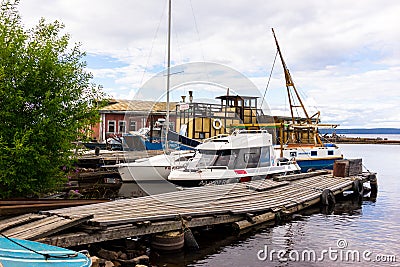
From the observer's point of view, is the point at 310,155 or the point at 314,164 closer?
the point at 310,155

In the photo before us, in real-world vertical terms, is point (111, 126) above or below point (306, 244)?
above

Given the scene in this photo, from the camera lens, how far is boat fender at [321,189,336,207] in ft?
63.1

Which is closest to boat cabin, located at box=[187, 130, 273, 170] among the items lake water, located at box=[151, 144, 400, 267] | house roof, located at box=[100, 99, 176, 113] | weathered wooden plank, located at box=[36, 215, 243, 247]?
lake water, located at box=[151, 144, 400, 267]

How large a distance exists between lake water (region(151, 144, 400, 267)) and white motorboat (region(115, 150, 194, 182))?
883cm

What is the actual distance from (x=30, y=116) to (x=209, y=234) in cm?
686

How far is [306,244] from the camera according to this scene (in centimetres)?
1386

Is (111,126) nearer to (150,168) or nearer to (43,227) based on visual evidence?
(150,168)

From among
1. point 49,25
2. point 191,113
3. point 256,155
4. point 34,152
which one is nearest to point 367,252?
point 256,155

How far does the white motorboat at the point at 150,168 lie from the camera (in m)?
24.2

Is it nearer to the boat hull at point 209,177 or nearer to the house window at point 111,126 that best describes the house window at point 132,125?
the house window at point 111,126

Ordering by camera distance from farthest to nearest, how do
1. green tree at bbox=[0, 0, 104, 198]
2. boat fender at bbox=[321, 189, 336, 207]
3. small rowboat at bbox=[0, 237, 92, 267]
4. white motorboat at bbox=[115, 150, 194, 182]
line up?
white motorboat at bbox=[115, 150, 194, 182] < boat fender at bbox=[321, 189, 336, 207] < green tree at bbox=[0, 0, 104, 198] < small rowboat at bbox=[0, 237, 92, 267]

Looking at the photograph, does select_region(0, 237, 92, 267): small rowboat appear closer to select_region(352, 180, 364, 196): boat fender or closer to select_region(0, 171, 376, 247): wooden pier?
select_region(0, 171, 376, 247): wooden pier

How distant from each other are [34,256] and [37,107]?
6199 mm

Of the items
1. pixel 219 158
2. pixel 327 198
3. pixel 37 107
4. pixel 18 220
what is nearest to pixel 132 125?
pixel 219 158
